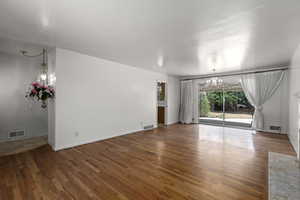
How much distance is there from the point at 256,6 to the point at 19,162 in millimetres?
4846

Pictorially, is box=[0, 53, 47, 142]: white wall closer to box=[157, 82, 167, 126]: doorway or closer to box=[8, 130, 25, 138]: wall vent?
box=[8, 130, 25, 138]: wall vent

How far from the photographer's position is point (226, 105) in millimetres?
6148

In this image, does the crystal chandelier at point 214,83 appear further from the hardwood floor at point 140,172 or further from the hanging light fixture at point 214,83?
the hardwood floor at point 140,172

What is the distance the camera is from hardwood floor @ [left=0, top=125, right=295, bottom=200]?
5.83ft

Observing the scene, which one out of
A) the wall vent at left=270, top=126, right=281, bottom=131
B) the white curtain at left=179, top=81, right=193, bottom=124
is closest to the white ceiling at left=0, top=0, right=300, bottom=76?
the wall vent at left=270, top=126, right=281, bottom=131

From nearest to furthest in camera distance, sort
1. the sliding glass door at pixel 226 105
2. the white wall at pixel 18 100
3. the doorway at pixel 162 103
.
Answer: the white wall at pixel 18 100
the sliding glass door at pixel 226 105
the doorway at pixel 162 103

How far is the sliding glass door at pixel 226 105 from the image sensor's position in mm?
5840

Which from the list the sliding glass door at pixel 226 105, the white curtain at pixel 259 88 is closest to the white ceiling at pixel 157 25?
the white curtain at pixel 259 88

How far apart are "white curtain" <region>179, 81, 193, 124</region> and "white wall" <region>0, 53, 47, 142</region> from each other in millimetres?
6106

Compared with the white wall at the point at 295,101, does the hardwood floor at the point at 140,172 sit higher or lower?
lower

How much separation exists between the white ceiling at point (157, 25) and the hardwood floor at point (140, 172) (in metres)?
2.50

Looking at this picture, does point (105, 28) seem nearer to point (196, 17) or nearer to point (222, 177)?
point (196, 17)

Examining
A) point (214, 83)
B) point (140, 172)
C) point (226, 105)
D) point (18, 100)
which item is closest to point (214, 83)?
point (214, 83)

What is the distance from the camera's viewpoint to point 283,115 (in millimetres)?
4672
